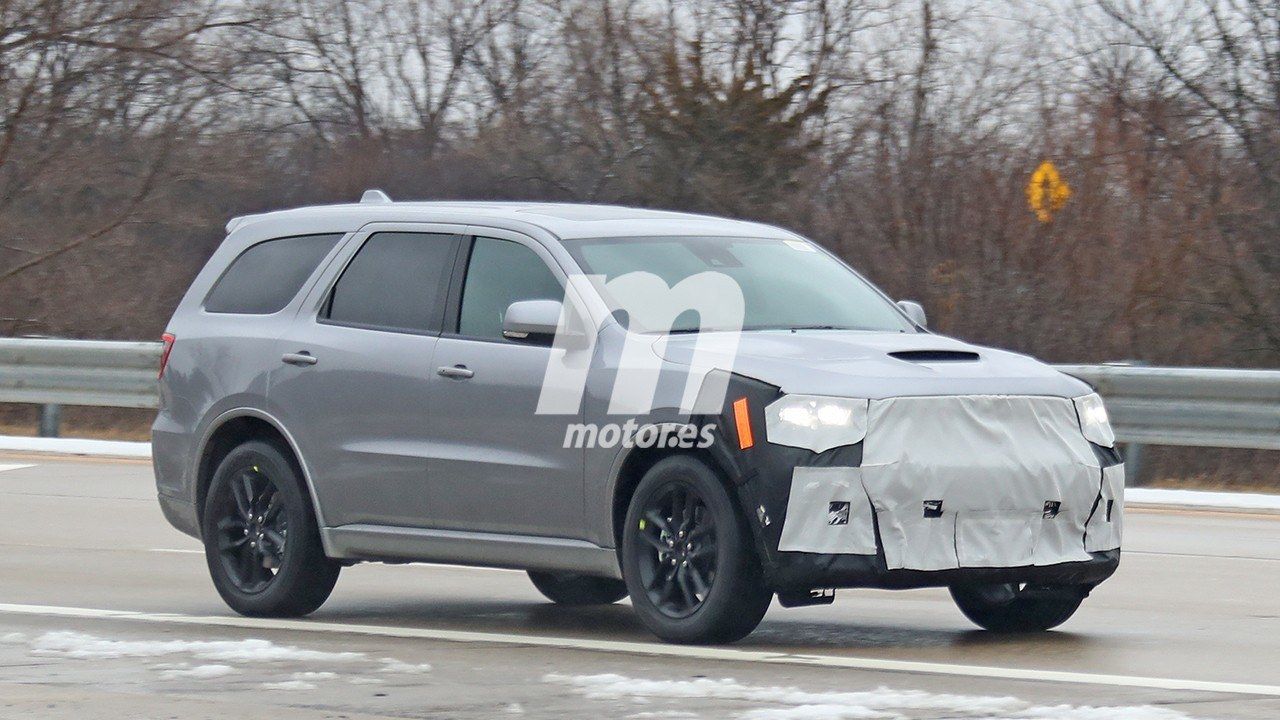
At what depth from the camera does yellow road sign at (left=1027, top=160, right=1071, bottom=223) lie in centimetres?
2227

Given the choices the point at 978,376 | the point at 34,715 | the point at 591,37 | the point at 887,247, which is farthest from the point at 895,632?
the point at 591,37

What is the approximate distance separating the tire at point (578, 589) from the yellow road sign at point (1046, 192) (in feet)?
41.6

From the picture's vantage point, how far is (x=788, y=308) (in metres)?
9.03

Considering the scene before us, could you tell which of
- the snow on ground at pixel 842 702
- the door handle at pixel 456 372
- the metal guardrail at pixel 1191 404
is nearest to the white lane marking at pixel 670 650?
the snow on ground at pixel 842 702

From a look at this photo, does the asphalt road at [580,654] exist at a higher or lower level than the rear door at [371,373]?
lower

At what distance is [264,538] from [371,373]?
0.97m

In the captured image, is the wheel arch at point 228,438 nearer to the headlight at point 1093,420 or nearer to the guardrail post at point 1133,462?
the headlight at point 1093,420

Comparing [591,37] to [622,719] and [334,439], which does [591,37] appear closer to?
[334,439]

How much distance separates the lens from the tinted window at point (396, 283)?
9.39 meters

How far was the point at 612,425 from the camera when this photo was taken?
8469mm

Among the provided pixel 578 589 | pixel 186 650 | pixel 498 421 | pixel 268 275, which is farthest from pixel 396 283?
pixel 186 650

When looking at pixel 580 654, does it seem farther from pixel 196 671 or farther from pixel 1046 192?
pixel 1046 192

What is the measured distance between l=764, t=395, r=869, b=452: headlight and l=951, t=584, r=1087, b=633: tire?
1288 mm

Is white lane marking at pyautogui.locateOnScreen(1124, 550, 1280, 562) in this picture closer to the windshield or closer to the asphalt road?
the asphalt road
